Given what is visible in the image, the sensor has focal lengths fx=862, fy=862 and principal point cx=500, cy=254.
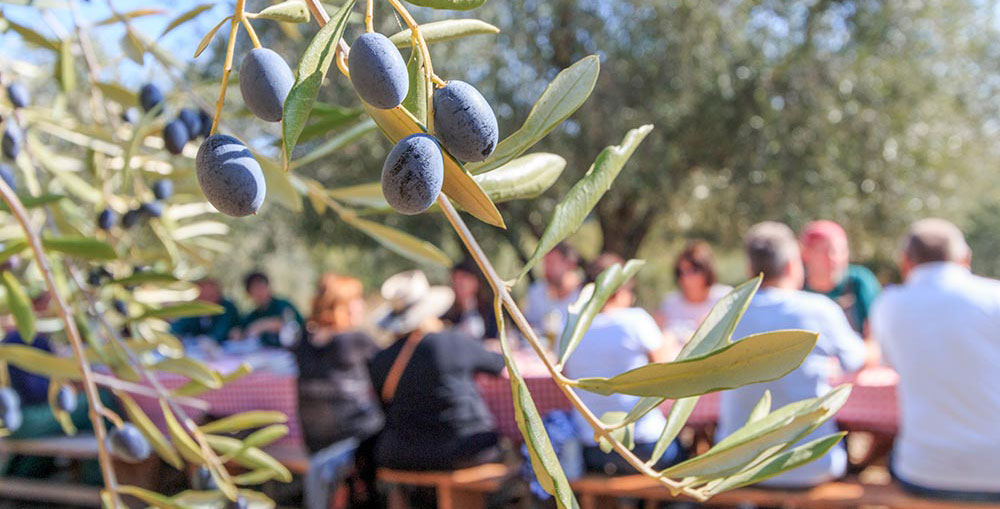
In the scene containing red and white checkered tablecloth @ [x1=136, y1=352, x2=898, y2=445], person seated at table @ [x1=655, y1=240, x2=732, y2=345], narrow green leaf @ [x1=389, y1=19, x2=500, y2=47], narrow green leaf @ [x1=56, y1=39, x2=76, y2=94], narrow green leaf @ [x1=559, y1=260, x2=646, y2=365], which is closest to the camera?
narrow green leaf @ [x1=389, y1=19, x2=500, y2=47]

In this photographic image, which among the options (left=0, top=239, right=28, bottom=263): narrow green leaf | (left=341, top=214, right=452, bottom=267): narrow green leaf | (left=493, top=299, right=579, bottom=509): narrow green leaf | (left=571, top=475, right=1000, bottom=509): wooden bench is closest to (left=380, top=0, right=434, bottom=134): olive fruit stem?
(left=493, top=299, right=579, bottom=509): narrow green leaf

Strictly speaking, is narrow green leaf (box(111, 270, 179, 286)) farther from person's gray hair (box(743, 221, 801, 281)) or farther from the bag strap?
the bag strap

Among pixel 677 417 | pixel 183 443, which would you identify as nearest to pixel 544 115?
pixel 677 417

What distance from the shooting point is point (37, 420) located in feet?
13.5

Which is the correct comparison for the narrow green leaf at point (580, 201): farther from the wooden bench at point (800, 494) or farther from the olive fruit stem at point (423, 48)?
the wooden bench at point (800, 494)

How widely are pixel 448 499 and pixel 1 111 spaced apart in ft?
7.86

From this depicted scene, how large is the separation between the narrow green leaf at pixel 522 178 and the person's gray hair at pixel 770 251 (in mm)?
2114

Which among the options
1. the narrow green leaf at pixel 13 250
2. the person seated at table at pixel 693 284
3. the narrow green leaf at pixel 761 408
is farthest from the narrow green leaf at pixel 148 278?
the person seated at table at pixel 693 284

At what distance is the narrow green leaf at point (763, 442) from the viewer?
576mm

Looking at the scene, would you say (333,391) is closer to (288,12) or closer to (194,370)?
(194,370)

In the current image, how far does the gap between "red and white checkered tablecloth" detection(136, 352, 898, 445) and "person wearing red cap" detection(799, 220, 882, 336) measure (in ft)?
2.00

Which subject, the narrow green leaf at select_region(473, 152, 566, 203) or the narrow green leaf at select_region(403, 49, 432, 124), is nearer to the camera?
the narrow green leaf at select_region(403, 49, 432, 124)

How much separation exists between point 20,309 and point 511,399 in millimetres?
2933

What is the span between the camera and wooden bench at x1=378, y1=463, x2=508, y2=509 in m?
3.12
